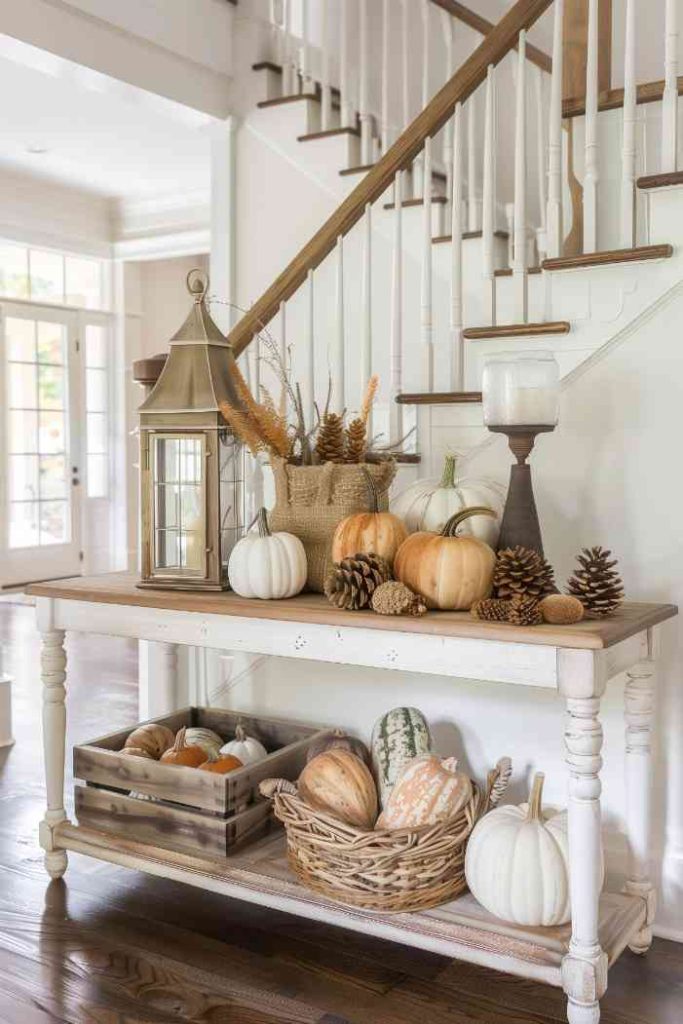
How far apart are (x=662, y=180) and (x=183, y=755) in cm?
170

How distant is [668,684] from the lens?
2297mm

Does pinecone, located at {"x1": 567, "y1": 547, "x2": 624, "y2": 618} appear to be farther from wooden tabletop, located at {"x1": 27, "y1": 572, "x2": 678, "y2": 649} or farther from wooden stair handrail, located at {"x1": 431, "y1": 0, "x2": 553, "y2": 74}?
wooden stair handrail, located at {"x1": 431, "y1": 0, "x2": 553, "y2": 74}

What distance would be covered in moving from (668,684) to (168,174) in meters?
5.75

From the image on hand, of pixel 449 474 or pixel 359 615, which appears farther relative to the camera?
pixel 449 474

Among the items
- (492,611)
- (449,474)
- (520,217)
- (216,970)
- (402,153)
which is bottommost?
(216,970)

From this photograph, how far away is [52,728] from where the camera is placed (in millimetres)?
2500

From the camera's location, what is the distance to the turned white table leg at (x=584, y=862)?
178cm

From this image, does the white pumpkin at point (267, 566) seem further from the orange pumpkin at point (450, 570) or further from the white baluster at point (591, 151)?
the white baluster at point (591, 151)

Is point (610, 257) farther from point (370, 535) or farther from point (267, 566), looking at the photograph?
point (267, 566)

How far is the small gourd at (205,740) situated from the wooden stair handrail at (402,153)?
1074 millimetres

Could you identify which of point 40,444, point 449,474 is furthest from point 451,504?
point 40,444

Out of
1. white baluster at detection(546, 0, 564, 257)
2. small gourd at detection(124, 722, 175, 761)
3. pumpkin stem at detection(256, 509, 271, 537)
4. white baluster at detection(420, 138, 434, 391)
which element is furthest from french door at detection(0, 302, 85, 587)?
white baluster at detection(546, 0, 564, 257)

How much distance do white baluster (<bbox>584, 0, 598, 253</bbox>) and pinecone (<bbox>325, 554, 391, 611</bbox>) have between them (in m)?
0.89

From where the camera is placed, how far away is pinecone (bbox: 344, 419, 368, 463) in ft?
7.47
